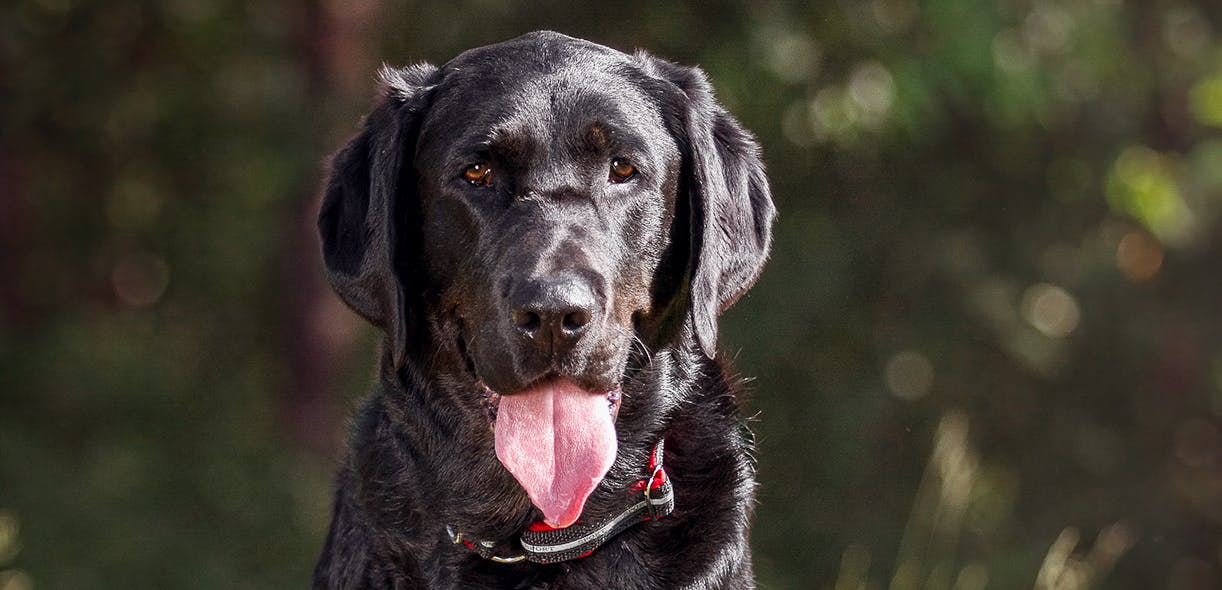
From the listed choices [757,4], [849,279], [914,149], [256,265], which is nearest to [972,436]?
[849,279]

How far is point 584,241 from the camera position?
3557 mm

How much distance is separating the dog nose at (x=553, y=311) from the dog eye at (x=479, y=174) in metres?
0.45

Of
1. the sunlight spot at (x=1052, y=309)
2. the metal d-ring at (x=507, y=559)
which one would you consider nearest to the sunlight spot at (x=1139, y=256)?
the sunlight spot at (x=1052, y=309)

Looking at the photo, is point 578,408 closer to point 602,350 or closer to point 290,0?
point 602,350

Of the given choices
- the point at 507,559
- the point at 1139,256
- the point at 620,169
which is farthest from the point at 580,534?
the point at 1139,256

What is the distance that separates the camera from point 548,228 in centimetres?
357

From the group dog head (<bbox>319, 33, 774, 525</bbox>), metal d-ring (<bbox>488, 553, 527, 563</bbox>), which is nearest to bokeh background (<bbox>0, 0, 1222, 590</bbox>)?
dog head (<bbox>319, 33, 774, 525</bbox>)

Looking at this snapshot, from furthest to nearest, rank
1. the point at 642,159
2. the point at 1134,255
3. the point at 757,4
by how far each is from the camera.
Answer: the point at 1134,255 → the point at 757,4 → the point at 642,159

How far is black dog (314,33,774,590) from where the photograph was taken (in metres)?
3.53

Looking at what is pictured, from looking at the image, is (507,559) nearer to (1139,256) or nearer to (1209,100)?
(1209,100)

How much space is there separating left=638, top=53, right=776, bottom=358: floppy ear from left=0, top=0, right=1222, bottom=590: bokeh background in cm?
418

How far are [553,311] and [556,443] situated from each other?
0.33m

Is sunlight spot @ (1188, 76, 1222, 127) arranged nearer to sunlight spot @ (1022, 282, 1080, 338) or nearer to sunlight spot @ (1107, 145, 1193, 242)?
sunlight spot @ (1107, 145, 1193, 242)

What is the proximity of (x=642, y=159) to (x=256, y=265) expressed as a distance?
7109 millimetres
